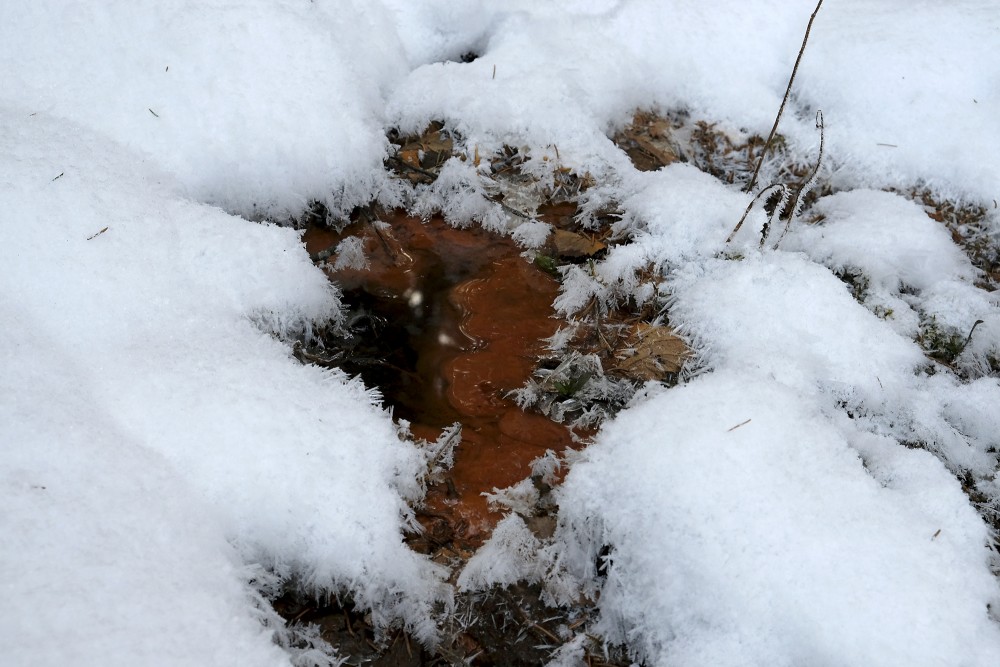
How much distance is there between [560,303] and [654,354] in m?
0.55

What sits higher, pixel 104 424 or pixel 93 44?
pixel 93 44

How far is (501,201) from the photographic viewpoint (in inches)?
139

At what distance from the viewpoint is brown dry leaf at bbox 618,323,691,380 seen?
2676mm

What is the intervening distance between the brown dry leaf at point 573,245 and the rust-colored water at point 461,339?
191mm

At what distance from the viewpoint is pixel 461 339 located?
2871 millimetres

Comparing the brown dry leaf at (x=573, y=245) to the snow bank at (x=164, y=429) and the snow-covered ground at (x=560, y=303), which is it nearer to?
the snow-covered ground at (x=560, y=303)

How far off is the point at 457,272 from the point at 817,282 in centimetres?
182

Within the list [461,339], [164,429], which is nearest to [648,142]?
[461,339]

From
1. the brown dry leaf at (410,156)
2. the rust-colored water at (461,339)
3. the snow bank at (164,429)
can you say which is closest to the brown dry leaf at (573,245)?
the rust-colored water at (461,339)

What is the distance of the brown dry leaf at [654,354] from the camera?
268 cm

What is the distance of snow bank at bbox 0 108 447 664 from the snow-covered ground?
1 centimetres

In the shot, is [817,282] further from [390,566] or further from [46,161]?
[46,161]

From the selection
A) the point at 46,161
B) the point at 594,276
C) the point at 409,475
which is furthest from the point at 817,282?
the point at 46,161

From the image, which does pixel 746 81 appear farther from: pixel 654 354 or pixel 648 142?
Result: pixel 654 354
